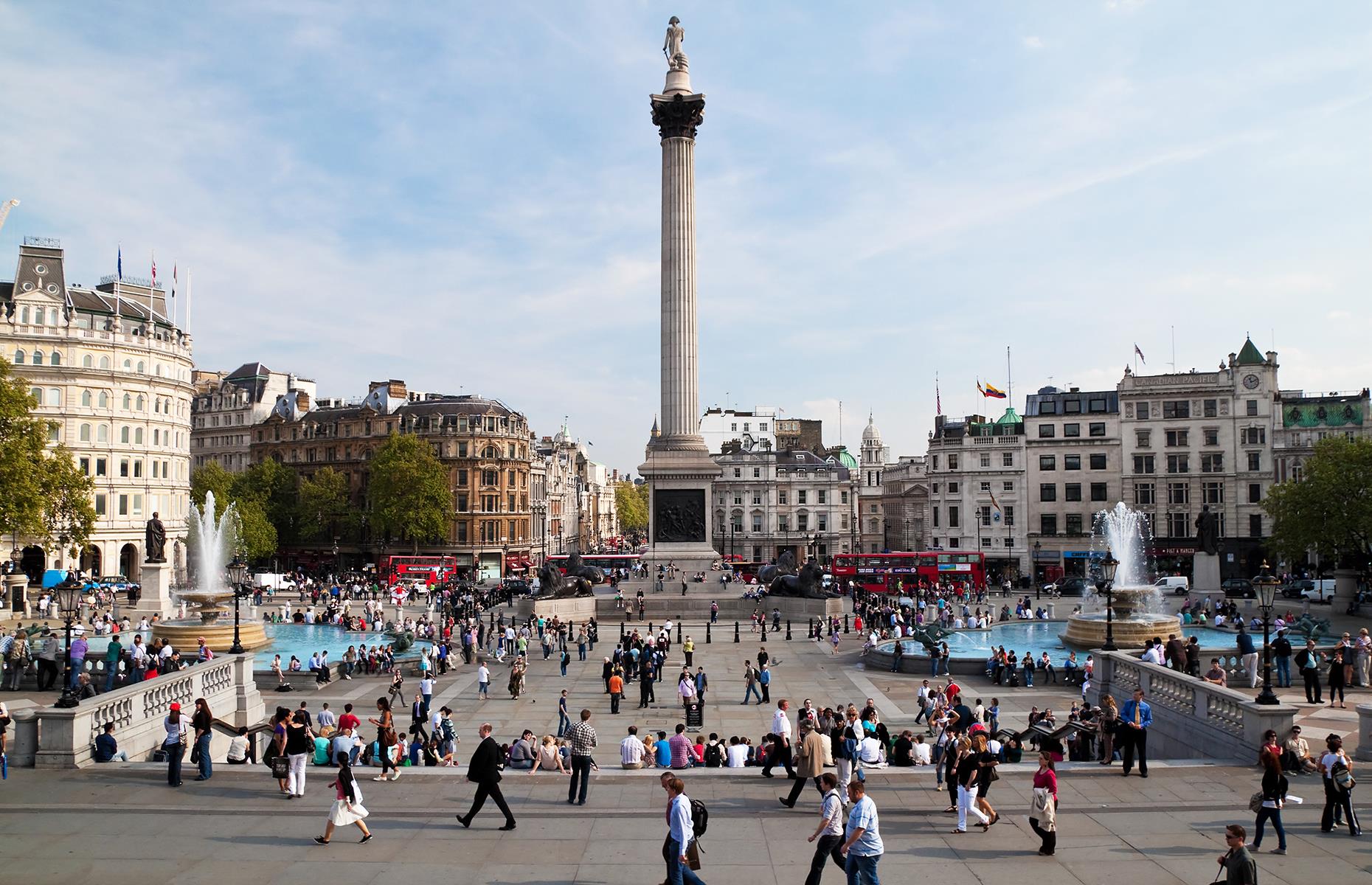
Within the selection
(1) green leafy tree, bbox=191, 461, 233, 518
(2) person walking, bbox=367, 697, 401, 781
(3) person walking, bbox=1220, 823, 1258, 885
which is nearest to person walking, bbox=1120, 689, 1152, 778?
(3) person walking, bbox=1220, 823, 1258, 885

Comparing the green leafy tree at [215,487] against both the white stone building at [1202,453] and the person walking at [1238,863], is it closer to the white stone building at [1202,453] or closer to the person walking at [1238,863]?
the white stone building at [1202,453]

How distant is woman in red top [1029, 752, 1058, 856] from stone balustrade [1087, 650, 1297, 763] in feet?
21.4

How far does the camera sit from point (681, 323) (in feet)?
191

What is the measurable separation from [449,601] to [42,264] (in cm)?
4266

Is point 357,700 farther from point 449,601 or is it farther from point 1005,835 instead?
point 449,601

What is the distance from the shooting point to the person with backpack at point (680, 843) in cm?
1108

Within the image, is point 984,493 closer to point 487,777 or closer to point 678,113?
point 678,113

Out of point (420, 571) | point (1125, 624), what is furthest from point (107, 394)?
point (1125, 624)

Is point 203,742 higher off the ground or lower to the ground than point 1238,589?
higher

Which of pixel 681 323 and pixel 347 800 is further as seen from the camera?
Answer: pixel 681 323

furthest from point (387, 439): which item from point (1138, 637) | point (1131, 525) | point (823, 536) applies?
point (1138, 637)

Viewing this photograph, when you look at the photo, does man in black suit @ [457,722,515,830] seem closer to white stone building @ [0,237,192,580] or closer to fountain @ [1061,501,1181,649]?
fountain @ [1061,501,1181,649]

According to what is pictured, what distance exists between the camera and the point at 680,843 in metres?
11.2

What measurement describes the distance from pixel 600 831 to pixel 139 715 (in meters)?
10.7
